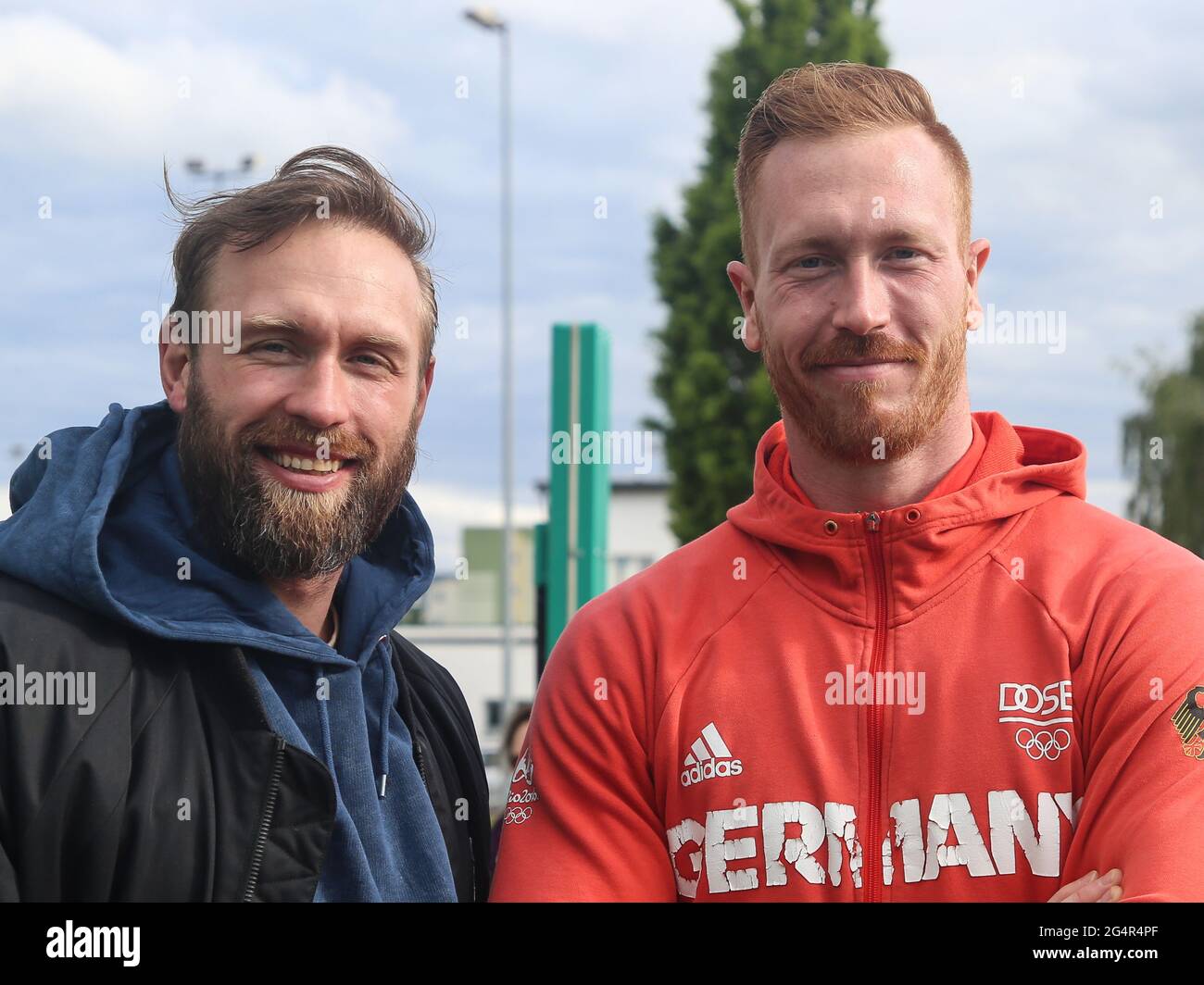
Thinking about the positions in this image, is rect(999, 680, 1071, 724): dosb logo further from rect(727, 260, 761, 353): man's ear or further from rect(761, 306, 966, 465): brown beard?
rect(727, 260, 761, 353): man's ear

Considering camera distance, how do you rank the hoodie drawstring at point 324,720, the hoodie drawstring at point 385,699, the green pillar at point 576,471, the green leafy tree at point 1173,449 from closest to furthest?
the hoodie drawstring at point 324,720, the hoodie drawstring at point 385,699, the green pillar at point 576,471, the green leafy tree at point 1173,449

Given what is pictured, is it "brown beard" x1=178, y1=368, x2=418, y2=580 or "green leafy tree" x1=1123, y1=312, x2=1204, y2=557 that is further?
"green leafy tree" x1=1123, y1=312, x2=1204, y2=557

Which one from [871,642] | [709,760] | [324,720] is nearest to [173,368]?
[324,720]

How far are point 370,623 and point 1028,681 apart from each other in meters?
1.54

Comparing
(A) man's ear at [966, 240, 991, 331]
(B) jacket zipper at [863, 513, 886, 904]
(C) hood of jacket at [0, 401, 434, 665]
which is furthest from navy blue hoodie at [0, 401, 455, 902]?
(A) man's ear at [966, 240, 991, 331]

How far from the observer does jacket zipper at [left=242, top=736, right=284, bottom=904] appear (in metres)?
2.77

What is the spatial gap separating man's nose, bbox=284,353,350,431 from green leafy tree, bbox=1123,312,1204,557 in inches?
805

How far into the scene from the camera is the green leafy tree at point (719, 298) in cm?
1681

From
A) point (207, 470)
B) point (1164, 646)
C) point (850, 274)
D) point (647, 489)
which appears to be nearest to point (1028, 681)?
point (1164, 646)

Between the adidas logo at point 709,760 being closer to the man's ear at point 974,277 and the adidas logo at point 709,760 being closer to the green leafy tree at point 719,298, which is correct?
the man's ear at point 974,277

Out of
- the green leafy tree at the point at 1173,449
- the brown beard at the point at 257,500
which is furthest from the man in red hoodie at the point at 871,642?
the green leafy tree at the point at 1173,449

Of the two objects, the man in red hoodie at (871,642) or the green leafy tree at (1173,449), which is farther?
the green leafy tree at (1173,449)
